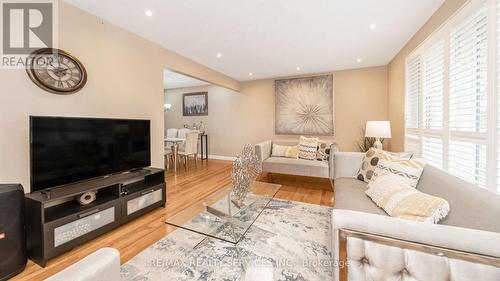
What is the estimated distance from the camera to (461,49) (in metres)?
1.85

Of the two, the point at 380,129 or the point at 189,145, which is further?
the point at 189,145

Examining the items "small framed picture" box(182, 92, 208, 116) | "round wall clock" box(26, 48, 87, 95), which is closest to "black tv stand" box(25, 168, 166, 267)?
"round wall clock" box(26, 48, 87, 95)

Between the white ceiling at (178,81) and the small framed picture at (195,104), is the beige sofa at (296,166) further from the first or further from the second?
the small framed picture at (195,104)

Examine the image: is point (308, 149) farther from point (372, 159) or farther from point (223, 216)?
point (223, 216)

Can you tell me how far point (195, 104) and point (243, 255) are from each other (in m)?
5.56

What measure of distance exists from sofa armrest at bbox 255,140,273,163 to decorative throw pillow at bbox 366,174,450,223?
7.23 ft

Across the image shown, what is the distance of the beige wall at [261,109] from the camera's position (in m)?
4.52

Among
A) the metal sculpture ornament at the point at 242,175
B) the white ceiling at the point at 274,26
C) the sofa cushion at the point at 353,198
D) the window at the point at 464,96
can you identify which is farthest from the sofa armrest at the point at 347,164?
the white ceiling at the point at 274,26

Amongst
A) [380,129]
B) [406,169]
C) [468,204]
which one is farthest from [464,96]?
[380,129]

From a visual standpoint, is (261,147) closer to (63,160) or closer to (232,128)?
(232,128)

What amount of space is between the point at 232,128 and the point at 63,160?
443cm

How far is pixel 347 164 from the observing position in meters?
2.63

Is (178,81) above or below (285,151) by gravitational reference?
above

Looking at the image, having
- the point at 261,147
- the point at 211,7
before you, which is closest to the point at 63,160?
the point at 211,7
